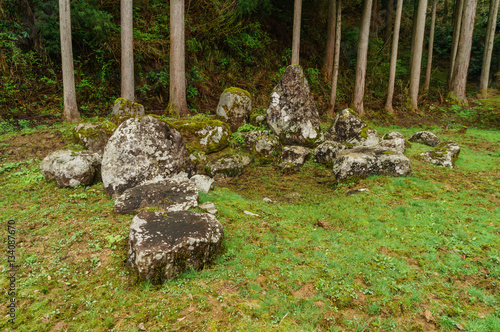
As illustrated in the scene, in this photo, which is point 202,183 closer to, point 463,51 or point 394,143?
point 394,143

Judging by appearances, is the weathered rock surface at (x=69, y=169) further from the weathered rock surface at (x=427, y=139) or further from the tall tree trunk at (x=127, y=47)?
the weathered rock surface at (x=427, y=139)

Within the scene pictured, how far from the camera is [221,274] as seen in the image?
4023 mm

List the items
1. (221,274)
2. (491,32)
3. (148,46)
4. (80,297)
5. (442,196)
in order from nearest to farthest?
(80,297)
(221,274)
(442,196)
(148,46)
(491,32)

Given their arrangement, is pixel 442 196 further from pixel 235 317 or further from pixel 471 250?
pixel 235 317

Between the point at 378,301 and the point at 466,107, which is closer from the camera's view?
the point at 378,301

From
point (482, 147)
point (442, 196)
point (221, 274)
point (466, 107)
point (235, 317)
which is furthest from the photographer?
point (466, 107)

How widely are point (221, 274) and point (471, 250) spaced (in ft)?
14.3

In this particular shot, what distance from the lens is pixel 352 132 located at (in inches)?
444

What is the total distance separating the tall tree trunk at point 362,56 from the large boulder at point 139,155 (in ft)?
44.0

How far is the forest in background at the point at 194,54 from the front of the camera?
13.4 meters

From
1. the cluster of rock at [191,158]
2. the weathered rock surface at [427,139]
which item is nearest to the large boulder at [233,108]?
the cluster of rock at [191,158]

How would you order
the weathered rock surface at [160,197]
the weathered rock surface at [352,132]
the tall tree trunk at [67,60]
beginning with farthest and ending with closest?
the tall tree trunk at [67,60], the weathered rock surface at [352,132], the weathered rock surface at [160,197]

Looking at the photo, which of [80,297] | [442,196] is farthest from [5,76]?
[442,196]

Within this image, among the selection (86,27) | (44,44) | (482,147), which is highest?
(86,27)
